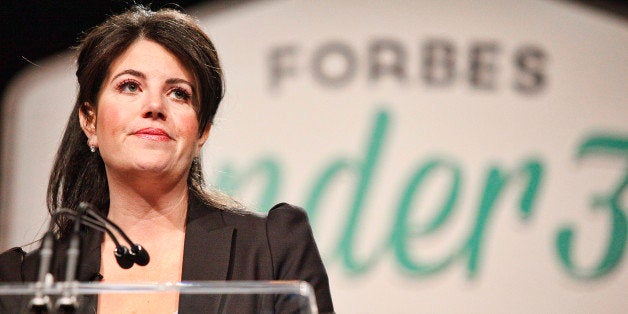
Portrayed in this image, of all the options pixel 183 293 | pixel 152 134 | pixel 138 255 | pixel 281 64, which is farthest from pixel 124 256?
pixel 281 64

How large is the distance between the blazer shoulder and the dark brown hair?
3.5 inches

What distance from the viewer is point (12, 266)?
1.59m

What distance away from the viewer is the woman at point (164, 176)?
151 cm

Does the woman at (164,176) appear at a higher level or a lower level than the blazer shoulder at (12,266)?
higher

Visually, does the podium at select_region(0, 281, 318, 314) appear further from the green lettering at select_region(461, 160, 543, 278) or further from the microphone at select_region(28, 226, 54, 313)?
the green lettering at select_region(461, 160, 543, 278)

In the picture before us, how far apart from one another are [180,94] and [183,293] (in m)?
0.56

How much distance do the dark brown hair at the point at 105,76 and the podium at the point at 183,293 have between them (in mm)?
558

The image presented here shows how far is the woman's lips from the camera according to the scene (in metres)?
1.50

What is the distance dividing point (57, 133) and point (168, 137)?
55.1 inches

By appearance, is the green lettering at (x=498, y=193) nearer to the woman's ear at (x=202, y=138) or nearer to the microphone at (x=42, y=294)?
the woman's ear at (x=202, y=138)

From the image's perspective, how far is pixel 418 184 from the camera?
281 cm

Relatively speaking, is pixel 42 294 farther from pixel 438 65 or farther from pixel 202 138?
pixel 438 65

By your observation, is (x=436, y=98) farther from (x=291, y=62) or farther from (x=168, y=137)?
(x=168, y=137)

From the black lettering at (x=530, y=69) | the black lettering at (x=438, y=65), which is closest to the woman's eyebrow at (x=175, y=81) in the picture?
the black lettering at (x=438, y=65)
